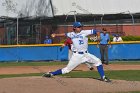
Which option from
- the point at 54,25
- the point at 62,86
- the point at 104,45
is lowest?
the point at 62,86

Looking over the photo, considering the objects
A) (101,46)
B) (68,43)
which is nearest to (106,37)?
(101,46)

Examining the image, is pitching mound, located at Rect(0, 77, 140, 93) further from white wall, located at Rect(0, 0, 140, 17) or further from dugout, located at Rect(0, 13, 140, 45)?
white wall, located at Rect(0, 0, 140, 17)

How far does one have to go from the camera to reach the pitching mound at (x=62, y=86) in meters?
10.8

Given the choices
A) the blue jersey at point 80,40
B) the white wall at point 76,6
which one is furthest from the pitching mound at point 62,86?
the white wall at point 76,6

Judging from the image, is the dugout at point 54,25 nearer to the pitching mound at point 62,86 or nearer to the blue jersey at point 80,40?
the blue jersey at point 80,40

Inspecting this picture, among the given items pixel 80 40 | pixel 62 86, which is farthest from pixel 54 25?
pixel 62 86

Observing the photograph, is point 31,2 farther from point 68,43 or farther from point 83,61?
point 83,61

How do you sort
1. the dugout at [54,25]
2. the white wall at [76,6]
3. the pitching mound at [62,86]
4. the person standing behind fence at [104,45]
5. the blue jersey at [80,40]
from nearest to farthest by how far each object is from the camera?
the pitching mound at [62,86], the blue jersey at [80,40], the person standing behind fence at [104,45], the dugout at [54,25], the white wall at [76,6]

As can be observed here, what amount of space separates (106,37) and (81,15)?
48.7 ft

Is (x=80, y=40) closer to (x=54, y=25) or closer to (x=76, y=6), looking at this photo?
(x=54, y=25)

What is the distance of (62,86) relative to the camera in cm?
1128

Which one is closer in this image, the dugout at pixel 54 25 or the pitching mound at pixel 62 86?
the pitching mound at pixel 62 86

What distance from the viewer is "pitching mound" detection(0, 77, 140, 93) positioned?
35.6 ft

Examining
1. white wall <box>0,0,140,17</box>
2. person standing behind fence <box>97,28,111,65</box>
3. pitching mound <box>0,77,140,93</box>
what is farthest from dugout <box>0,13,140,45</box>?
pitching mound <box>0,77,140,93</box>
